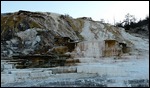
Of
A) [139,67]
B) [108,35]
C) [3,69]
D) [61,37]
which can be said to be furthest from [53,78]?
[108,35]

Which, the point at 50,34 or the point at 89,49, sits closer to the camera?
the point at 89,49

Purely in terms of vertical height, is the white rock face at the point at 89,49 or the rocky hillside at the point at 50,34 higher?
the rocky hillside at the point at 50,34

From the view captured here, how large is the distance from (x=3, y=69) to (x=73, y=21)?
360 inches

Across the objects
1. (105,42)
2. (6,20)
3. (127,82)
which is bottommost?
(127,82)

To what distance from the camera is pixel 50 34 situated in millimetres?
16453

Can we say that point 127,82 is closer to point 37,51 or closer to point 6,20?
point 37,51

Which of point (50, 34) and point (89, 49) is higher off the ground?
point (50, 34)

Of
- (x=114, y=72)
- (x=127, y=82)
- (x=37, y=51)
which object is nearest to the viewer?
(x=127, y=82)

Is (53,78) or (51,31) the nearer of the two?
(53,78)

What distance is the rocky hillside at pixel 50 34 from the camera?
15.1 metres

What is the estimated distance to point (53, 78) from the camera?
31.8ft

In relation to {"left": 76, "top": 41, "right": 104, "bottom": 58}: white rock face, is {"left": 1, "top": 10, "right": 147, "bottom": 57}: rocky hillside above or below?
above

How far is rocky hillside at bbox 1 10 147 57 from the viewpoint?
1507cm

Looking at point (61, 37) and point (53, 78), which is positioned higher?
point (61, 37)
